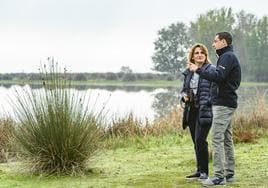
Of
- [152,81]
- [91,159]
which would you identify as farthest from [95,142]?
[152,81]

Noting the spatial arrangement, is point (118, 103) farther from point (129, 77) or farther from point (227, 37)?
point (129, 77)

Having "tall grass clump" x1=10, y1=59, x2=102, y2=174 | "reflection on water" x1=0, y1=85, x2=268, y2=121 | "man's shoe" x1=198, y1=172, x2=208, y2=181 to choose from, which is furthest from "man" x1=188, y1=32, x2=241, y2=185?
"reflection on water" x1=0, y1=85, x2=268, y2=121

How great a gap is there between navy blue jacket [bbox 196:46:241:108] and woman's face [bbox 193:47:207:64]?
34 centimetres

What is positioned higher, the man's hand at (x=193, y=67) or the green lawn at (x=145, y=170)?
the man's hand at (x=193, y=67)

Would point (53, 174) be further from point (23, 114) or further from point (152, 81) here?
point (152, 81)

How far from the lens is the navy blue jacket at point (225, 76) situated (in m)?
5.65

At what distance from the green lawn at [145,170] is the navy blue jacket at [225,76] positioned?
971mm

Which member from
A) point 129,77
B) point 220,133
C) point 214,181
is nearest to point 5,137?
point 214,181

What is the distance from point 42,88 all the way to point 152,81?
160 feet

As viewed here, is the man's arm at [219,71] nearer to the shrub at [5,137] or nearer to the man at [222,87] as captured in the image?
the man at [222,87]

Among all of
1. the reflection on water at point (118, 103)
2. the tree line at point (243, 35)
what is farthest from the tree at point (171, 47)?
the reflection on water at point (118, 103)

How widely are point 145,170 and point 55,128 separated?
1317 millimetres

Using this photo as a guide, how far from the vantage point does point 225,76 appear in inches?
223

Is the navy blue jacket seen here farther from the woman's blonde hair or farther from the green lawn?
the green lawn
